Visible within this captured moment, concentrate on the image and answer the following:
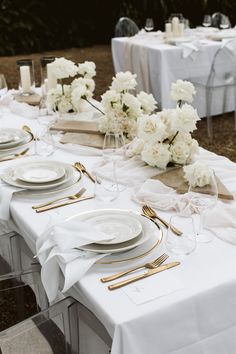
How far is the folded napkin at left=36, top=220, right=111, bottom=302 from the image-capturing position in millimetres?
1349

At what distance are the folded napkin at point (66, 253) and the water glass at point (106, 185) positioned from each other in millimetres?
296

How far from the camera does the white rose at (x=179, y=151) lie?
6.32 ft

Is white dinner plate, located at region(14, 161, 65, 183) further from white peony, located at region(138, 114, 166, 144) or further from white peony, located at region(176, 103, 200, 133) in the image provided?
white peony, located at region(176, 103, 200, 133)

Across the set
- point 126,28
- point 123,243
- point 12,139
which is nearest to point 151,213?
point 123,243

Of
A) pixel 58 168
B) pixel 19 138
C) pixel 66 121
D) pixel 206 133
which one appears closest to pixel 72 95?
pixel 66 121

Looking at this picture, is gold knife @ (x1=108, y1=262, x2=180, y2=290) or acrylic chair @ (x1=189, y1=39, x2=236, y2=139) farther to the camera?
acrylic chair @ (x1=189, y1=39, x2=236, y2=139)

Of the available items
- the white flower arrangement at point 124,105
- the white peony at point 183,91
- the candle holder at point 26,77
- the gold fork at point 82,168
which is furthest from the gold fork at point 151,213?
the candle holder at point 26,77

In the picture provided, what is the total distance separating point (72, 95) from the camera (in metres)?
2.63

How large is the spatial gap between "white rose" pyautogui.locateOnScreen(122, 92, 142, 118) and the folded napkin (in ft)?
3.09

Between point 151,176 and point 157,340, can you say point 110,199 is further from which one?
point 157,340

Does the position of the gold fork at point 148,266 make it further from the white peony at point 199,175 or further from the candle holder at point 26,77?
the candle holder at point 26,77

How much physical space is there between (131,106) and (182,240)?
0.98 metres

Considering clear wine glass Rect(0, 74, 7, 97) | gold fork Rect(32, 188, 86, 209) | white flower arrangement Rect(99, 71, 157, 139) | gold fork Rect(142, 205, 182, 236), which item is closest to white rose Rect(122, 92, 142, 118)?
white flower arrangement Rect(99, 71, 157, 139)

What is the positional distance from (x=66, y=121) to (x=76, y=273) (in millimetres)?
1420
